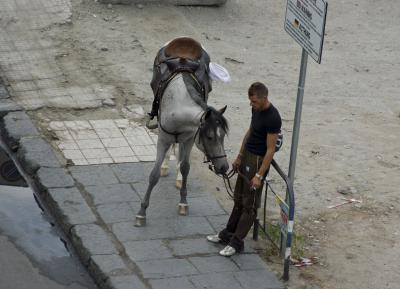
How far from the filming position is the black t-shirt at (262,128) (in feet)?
27.5

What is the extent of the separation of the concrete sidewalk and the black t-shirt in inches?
42.7

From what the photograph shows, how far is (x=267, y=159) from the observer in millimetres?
8422

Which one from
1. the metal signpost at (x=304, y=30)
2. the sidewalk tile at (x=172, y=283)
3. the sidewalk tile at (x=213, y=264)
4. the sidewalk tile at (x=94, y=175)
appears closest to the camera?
the metal signpost at (x=304, y=30)

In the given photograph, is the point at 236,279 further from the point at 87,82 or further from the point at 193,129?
the point at 87,82

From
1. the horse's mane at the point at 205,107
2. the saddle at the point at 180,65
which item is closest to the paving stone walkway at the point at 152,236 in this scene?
the saddle at the point at 180,65

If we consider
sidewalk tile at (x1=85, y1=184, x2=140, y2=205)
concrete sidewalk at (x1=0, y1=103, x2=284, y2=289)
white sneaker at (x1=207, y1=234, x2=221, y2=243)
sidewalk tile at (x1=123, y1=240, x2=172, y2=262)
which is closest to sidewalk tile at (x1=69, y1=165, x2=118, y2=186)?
concrete sidewalk at (x1=0, y1=103, x2=284, y2=289)

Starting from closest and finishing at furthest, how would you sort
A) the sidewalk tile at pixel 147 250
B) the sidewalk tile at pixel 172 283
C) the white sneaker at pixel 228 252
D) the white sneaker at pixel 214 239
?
1. the sidewalk tile at pixel 172 283
2. the sidewalk tile at pixel 147 250
3. the white sneaker at pixel 228 252
4. the white sneaker at pixel 214 239

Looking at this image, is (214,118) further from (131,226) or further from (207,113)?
(131,226)

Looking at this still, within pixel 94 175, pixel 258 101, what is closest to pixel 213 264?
pixel 258 101

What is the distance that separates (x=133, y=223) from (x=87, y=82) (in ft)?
12.0

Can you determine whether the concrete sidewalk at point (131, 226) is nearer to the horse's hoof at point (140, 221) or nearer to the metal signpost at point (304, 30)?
the horse's hoof at point (140, 221)

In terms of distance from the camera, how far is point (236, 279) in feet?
27.7

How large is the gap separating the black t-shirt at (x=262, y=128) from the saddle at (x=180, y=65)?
0.90m

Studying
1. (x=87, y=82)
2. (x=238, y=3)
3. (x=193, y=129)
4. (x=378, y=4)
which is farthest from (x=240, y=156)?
(x=378, y=4)
